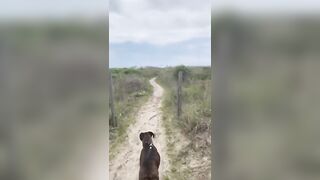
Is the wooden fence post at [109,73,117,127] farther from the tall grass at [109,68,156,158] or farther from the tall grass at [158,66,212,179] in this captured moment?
the tall grass at [158,66,212,179]

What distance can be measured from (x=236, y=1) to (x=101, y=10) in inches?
24.1

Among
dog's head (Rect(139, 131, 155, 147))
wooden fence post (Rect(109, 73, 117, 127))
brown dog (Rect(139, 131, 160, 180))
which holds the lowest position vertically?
brown dog (Rect(139, 131, 160, 180))

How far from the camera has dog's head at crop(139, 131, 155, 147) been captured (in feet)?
5.51

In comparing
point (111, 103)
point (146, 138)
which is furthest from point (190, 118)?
point (111, 103)

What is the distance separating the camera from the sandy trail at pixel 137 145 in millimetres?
1681

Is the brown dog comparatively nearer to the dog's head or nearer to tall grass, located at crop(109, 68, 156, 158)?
the dog's head

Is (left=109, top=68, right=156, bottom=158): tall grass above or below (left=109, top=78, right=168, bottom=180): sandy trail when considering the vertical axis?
above

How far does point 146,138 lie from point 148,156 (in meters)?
0.09

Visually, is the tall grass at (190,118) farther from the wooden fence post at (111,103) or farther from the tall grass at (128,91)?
the wooden fence post at (111,103)

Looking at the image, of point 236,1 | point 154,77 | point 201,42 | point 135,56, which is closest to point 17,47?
point 135,56

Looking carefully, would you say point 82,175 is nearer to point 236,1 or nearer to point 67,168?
point 67,168

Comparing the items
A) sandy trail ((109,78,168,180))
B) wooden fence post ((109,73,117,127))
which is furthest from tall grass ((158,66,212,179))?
wooden fence post ((109,73,117,127))

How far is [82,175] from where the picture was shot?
5.66 ft

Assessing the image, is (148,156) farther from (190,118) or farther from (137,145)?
(190,118)
